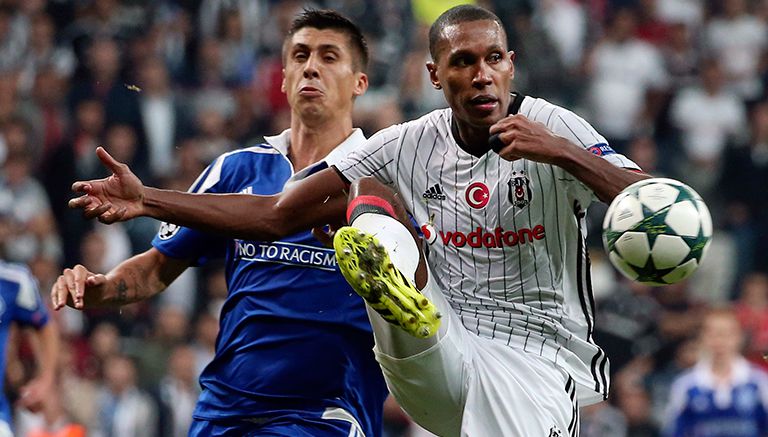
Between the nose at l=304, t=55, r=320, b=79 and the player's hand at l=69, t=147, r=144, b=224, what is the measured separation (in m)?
1.30

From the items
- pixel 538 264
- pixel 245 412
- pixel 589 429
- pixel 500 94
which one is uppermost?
pixel 500 94

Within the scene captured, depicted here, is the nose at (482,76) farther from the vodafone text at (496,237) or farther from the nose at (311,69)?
the nose at (311,69)

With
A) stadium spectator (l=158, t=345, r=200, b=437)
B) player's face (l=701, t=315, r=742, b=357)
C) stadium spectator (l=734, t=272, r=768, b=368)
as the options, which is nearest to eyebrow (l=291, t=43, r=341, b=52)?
stadium spectator (l=158, t=345, r=200, b=437)

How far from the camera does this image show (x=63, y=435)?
9680 mm

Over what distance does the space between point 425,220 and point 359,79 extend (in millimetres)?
1265

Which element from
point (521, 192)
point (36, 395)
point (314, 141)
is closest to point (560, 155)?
point (521, 192)

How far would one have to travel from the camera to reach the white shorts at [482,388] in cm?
523

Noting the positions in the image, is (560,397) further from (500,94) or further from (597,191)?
(500,94)

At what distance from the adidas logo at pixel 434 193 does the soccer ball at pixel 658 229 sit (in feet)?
2.87

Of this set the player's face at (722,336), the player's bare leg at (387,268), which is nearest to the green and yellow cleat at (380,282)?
the player's bare leg at (387,268)

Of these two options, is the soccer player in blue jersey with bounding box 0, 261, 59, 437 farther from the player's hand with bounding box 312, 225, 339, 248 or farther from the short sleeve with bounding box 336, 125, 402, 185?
the short sleeve with bounding box 336, 125, 402, 185

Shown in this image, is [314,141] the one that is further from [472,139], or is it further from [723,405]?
[723,405]

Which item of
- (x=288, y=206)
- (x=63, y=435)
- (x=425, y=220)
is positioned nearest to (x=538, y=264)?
(x=425, y=220)

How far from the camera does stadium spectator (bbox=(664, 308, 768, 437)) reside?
1078cm
